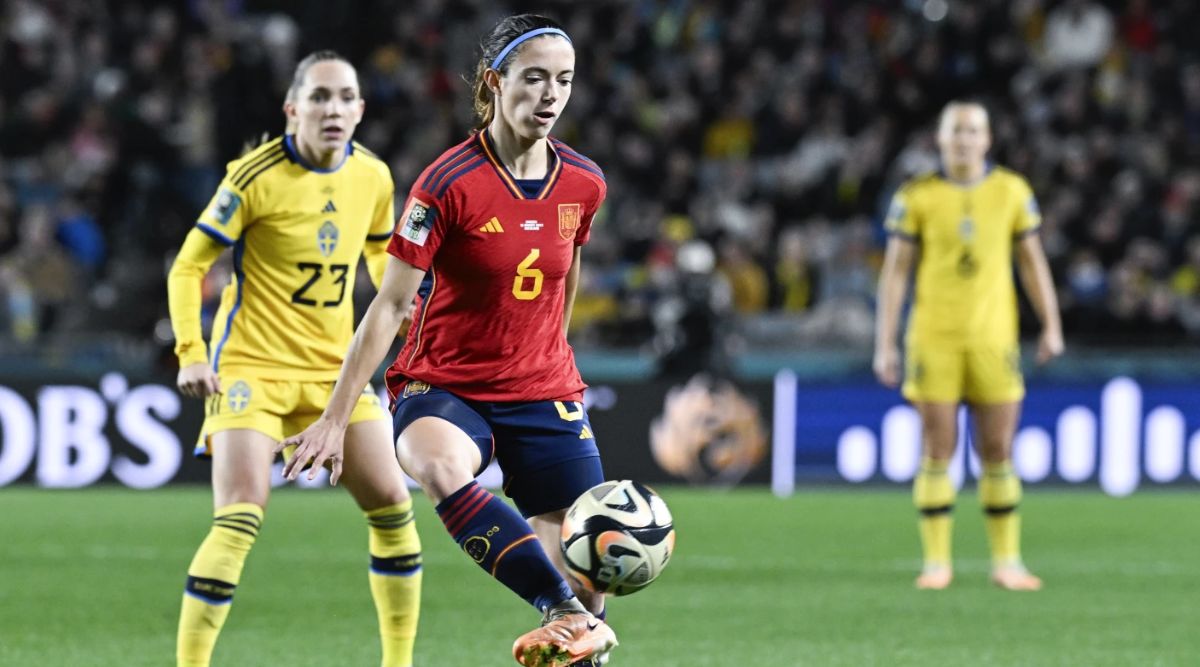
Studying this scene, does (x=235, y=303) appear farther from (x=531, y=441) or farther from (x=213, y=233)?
(x=531, y=441)

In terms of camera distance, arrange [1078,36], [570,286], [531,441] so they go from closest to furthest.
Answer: [531,441] < [570,286] < [1078,36]

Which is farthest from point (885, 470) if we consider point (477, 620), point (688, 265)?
point (477, 620)

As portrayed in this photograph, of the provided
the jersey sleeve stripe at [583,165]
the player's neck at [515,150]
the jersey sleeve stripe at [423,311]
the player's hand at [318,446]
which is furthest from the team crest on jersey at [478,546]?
the jersey sleeve stripe at [583,165]

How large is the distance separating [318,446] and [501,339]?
675 mm

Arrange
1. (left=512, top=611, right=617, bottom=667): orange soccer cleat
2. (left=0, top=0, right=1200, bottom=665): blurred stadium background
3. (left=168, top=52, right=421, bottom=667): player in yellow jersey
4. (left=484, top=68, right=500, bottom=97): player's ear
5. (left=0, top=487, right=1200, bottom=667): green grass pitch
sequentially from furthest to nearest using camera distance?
(left=0, top=0, right=1200, bottom=665): blurred stadium background
(left=0, top=487, right=1200, bottom=667): green grass pitch
(left=168, top=52, right=421, bottom=667): player in yellow jersey
(left=484, top=68, right=500, bottom=97): player's ear
(left=512, top=611, right=617, bottom=667): orange soccer cleat

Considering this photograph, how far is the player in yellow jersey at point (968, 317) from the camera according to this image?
28.6ft

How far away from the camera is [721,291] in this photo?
14633mm

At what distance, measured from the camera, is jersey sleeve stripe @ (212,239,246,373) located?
5.98 m

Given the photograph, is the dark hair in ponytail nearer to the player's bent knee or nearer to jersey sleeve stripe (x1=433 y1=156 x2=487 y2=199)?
jersey sleeve stripe (x1=433 y1=156 x2=487 y2=199)

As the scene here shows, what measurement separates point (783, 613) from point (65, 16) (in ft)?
43.7

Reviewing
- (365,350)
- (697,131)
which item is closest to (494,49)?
(365,350)

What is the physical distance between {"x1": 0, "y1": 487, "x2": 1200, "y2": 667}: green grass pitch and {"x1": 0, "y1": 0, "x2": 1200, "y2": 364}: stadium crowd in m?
2.72

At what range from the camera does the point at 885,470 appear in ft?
45.2

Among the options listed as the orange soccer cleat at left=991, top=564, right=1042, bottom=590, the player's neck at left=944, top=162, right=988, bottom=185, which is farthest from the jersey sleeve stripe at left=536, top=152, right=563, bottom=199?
the orange soccer cleat at left=991, top=564, right=1042, bottom=590
